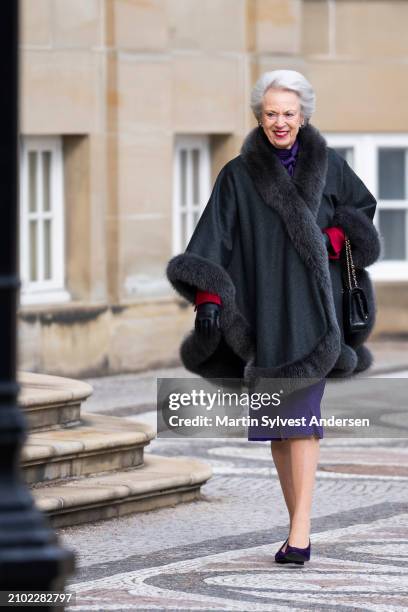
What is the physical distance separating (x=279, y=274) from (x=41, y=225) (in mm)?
7401

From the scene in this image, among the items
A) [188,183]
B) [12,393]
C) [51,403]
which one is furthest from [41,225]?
[12,393]

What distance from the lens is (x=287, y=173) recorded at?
6438mm

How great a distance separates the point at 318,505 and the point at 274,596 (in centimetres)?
209

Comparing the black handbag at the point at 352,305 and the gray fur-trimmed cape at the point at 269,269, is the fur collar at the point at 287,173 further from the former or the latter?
the black handbag at the point at 352,305

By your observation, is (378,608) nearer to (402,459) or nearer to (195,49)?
(402,459)

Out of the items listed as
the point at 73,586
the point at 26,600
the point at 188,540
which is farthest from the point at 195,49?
the point at 26,600

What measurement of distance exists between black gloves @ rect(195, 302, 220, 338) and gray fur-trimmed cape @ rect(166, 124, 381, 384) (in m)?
0.04

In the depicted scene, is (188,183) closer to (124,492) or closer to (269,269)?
(124,492)

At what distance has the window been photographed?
14719mm

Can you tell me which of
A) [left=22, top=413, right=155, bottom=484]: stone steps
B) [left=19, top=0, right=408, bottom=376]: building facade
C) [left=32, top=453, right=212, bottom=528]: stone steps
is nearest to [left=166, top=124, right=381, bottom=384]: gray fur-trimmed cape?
[left=32, top=453, right=212, bottom=528]: stone steps

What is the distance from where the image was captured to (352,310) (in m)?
6.45

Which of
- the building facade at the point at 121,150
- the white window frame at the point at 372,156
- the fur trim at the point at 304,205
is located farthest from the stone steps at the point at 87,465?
the white window frame at the point at 372,156

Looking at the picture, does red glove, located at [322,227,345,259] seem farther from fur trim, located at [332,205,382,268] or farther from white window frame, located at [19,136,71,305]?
white window frame, located at [19,136,71,305]

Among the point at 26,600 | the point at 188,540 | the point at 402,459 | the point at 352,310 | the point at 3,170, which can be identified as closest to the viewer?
the point at 3,170
